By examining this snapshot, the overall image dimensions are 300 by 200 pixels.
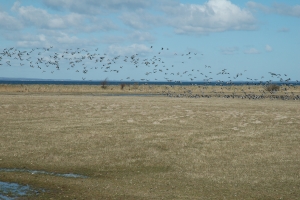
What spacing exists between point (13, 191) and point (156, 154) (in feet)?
37.5

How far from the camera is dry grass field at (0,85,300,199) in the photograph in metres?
19.5

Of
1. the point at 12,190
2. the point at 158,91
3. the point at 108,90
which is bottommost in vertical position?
the point at 12,190

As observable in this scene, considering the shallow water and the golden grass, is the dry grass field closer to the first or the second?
the shallow water

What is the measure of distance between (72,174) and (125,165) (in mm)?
3583

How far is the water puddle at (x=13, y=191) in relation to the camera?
17.8m

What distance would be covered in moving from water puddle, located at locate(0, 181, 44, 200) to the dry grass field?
64 centimetres

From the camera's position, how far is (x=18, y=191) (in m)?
18.6

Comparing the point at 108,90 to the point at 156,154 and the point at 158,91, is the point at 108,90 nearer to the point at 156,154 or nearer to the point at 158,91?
the point at 158,91

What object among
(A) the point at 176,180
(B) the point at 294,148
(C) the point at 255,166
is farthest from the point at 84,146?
(B) the point at 294,148

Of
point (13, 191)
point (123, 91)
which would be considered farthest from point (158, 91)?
point (13, 191)

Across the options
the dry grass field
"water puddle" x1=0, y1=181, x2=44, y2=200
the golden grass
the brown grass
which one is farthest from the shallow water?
the brown grass

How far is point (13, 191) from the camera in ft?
60.8

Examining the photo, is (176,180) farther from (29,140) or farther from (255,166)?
(29,140)

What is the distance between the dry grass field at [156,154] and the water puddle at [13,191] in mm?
644
